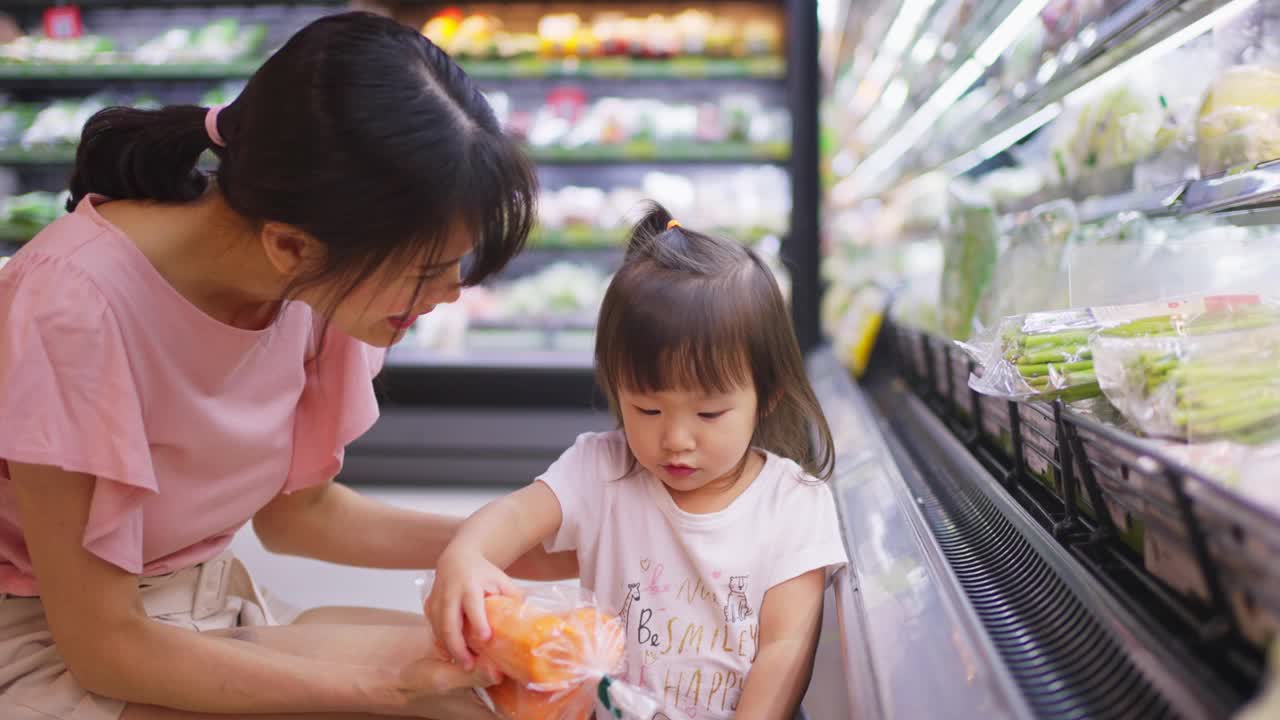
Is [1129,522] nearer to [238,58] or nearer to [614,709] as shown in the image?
[614,709]

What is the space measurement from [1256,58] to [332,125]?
1276 mm

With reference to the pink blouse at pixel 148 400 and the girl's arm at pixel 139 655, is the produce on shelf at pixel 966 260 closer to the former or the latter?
the pink blouse at pixel 148 400

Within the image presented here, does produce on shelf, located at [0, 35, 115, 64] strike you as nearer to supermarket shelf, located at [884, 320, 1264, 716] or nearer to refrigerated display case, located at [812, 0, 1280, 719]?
refrigerated display case, located at [812, 0, 1280, 719]

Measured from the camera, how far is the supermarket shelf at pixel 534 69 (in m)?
4.05

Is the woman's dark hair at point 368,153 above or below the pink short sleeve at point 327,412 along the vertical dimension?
above

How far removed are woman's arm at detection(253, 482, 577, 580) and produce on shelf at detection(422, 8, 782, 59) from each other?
2.92m

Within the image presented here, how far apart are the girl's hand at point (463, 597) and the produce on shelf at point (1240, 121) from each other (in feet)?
3.41

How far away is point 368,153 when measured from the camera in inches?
41.3

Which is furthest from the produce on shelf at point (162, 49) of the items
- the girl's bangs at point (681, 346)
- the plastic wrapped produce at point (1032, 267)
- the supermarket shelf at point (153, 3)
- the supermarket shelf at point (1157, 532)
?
the supermarket shelf at point (1157, 532)

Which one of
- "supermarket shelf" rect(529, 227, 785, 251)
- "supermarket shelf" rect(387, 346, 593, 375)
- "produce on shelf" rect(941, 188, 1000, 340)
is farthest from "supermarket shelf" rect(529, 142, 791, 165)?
"produce on shelf" rect(941, 188, 1000, 340)

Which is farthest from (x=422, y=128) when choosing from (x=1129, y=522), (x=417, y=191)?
(x=1129, y=522)

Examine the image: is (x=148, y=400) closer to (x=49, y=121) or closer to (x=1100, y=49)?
(x=1100, y=49)

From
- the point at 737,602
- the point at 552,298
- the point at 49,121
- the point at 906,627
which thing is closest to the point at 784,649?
the point at 737,602

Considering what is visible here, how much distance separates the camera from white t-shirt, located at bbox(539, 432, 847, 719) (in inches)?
45.4
